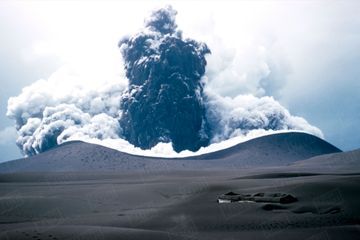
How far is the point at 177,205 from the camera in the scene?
1906 inches

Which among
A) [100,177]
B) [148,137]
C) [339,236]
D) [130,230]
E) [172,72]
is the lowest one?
[339,236]

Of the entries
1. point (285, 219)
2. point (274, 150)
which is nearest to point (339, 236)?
point (285, 219)

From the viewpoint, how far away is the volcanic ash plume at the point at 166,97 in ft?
492

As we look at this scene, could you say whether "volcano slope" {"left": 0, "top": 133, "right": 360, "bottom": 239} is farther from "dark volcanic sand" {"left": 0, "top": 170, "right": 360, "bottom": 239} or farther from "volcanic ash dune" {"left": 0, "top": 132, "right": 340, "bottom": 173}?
"volcanic ash dune" {"left": 0, "top": 132, "right": 340, "bottom": 173}

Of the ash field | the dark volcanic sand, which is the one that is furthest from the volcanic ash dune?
the dark volcanic sand

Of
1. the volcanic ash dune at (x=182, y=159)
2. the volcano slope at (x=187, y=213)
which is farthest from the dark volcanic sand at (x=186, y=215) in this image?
the volcanic ash dune at (x=182, y=159)

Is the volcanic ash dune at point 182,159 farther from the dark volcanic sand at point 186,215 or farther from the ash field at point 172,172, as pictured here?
the dark volcanic sand at point 186,215

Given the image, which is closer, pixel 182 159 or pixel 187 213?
pixel 187 213

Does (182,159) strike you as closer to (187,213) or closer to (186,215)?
(187,213)

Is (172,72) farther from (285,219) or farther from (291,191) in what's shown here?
(285,219)

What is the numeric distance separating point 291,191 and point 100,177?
5576cm

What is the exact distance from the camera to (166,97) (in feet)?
491

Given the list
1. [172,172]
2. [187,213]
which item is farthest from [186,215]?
[172,172]

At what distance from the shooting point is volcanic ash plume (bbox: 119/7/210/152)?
150m
